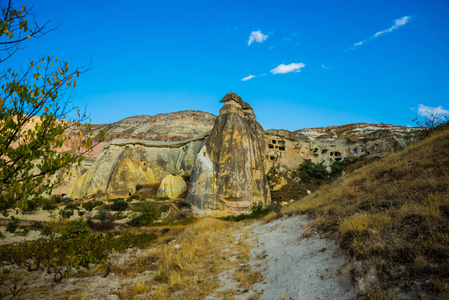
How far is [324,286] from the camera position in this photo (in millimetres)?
3783

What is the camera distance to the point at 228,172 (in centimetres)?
2061

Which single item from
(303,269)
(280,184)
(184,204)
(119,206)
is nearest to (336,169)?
(280,184)

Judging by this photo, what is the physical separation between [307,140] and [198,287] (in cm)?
3425

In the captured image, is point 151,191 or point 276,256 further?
point 151,191

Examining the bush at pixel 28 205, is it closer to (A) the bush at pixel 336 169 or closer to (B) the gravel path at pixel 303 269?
(B) the gravel path at pixel 303 269

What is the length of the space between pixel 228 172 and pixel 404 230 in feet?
55.6

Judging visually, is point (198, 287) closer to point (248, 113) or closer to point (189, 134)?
point (248, 113)

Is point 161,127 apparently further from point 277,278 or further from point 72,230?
point 277,278

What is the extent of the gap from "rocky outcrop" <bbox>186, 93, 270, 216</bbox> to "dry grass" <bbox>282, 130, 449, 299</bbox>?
42.5 ft

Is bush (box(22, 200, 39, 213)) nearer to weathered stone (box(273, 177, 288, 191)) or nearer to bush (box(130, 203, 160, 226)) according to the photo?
bush (box(130, 203, 160, 226))

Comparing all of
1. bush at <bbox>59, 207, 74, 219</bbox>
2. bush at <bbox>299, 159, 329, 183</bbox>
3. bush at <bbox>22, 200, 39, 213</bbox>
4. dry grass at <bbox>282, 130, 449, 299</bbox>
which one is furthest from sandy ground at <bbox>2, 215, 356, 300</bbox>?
bush at <bbox>299, 159, 329, 183</bbox>

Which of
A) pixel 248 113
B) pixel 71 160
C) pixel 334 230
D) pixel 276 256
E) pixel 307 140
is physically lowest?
pixel 276 256

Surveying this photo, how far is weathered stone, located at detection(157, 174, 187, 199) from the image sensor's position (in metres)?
24.6

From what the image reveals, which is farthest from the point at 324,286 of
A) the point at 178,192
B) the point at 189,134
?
the point at 189,134
